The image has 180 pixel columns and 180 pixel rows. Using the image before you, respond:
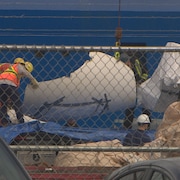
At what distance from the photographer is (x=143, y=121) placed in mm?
8391

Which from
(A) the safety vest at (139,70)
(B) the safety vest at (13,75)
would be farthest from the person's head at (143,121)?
(B) the safety vest at (13,75)

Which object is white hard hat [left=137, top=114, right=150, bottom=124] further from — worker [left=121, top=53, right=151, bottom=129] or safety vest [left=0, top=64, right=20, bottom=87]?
safety vest [left=0, top=64, right=20, bottom=87]

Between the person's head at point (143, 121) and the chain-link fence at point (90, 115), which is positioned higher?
the person's head at point (143, 121)

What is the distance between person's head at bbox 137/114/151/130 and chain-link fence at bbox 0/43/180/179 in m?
0.11

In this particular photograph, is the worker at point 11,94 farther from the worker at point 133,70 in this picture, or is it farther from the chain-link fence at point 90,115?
the worker at point 133,70

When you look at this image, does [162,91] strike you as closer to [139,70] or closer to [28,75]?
[139,70]

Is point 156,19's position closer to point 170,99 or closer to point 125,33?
point 125,33

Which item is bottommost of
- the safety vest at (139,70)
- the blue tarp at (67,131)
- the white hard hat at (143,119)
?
the blue tarp at (67,131)

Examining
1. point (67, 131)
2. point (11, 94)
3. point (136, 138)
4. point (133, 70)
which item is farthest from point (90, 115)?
point (11, 94)

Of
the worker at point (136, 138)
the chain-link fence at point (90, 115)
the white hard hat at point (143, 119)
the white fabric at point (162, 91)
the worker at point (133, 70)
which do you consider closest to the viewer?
the chain-link fence at point (90, 115)

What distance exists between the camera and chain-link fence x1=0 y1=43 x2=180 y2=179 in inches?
252

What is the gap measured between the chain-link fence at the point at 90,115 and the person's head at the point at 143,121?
0.36 ft

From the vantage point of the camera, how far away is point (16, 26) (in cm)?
1778

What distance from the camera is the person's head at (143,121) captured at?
26.8ft
